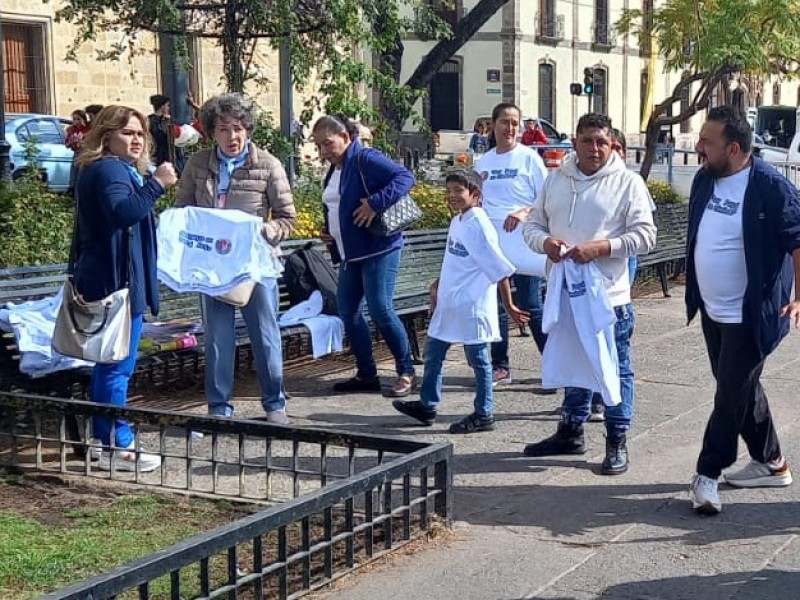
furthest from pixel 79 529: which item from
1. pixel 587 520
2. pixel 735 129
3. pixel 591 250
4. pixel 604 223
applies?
pixel 735 129

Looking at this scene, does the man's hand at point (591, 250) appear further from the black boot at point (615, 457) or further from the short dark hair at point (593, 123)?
the black boot at point (615, 457)

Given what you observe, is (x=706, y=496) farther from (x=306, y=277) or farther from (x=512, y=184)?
(x=306, y=277)

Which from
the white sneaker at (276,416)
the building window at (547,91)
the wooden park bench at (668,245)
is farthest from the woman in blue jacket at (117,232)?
the building window at (547,91)

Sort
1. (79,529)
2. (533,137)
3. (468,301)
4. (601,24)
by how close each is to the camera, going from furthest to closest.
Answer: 1. (601,24)
2. (533,137)
3. (468,301)
4. (79,529)

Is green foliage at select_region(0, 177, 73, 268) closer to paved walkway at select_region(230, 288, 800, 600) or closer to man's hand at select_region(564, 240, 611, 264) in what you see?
paved walkway at select_region(230, 288, 800, 600)

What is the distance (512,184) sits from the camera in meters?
8.04

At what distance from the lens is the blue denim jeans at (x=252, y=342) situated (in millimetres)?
6816

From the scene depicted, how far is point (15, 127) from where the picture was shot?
794 inches

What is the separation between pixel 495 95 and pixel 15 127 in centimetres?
3130

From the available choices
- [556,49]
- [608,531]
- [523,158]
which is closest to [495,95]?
[556,49]

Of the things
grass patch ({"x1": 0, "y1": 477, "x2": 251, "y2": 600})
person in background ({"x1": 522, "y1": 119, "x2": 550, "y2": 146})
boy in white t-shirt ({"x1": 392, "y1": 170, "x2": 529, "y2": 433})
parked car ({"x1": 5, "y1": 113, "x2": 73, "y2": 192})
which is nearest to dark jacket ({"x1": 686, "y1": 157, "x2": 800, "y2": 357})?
boy in white t-shirt ({"x1": 392, "y1": 170, "x2": 529, "y2": 433})

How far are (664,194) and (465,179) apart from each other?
27.9 ft

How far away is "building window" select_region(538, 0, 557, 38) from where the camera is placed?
168 feet

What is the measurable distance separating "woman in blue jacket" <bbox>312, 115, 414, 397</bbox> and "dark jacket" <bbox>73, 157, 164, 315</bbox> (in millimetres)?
1687
